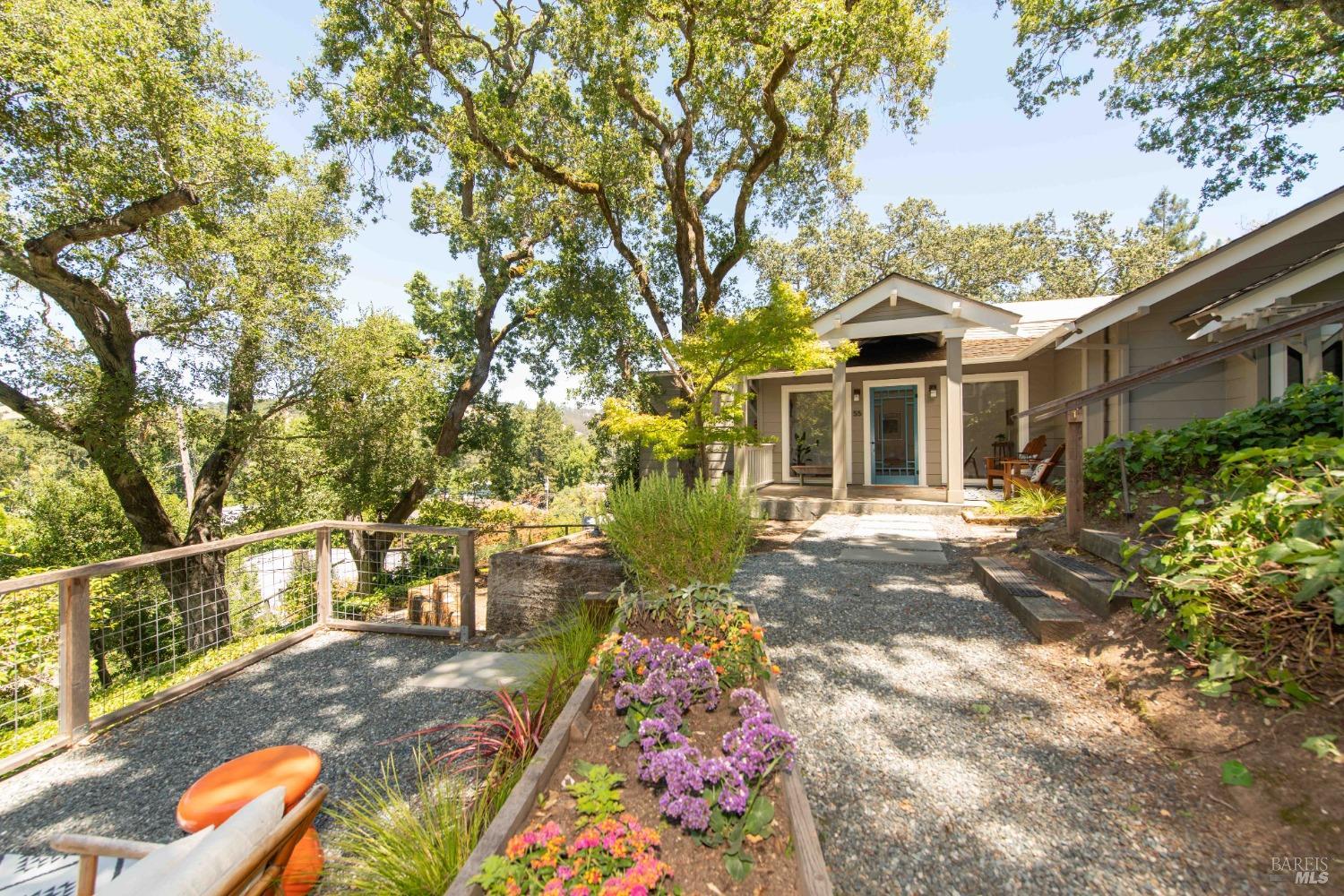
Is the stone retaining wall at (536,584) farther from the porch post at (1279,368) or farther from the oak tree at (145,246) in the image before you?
the porch post at (1279,368)

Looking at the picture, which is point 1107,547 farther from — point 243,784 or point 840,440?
point 243,784

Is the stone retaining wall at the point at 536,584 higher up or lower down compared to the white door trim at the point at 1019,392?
lower down

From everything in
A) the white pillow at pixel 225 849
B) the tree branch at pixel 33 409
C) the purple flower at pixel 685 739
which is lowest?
the purple flower at pixel 685 739

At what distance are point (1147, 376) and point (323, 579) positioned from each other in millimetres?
6680

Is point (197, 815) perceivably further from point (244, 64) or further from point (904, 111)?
point (904, 111)

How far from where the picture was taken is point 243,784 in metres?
1.80

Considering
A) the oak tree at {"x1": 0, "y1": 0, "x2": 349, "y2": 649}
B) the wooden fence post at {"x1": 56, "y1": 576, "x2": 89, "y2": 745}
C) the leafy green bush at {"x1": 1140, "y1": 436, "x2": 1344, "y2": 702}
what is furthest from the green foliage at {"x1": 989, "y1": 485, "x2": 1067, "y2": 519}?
the oak tree at {"x1": 0, "y1": 0, "x2": 349, "y2": 649}

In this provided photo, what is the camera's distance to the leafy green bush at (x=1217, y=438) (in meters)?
4.12

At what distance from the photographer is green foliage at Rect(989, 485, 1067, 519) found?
6794mm

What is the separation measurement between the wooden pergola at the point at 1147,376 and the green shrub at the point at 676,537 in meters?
3.03

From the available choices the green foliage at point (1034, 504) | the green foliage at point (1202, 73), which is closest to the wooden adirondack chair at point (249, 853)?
the green foliage at point (1034, 504)

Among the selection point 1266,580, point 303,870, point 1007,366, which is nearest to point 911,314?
point 1007,366

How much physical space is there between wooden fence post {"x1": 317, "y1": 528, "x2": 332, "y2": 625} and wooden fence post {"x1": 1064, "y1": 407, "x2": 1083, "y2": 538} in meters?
6.57

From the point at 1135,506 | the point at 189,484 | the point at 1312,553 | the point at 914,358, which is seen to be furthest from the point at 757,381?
the point at 189,484
